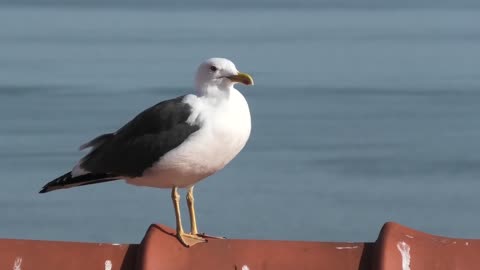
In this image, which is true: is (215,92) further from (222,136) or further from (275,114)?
(275,114)

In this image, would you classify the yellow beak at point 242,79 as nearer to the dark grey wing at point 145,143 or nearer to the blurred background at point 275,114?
the dark grey wing at point 145,143

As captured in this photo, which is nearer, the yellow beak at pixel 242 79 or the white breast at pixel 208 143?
the white breast at pixel 208 143

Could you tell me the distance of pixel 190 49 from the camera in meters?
17.0

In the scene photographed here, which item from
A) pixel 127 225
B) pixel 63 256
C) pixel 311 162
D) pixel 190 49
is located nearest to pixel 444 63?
pixel 190 49

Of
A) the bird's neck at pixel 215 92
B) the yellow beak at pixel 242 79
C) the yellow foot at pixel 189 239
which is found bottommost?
the yellow foot at pixel 189 239

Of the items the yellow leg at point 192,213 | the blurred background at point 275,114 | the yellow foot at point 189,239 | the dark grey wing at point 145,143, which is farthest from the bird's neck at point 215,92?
the blurred background at point 275,114

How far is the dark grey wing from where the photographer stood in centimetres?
531

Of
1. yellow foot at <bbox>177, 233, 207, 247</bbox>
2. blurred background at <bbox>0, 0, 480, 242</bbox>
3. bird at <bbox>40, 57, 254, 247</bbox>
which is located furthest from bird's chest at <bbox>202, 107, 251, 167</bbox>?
blurred background at <bbox>0, 0, 480, 242</bbox>

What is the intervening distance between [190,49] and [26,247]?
42.9 feet

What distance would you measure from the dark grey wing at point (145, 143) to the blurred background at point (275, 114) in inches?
124

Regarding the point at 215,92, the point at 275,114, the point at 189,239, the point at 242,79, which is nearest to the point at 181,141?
the point at 215,92

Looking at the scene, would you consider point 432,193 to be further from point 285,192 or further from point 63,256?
point 63,256

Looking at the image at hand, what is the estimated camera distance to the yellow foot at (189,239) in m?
4.41

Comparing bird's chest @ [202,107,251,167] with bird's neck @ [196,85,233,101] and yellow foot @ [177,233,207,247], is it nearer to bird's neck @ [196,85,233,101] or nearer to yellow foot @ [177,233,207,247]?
bird's neck @ [196,85,233,101]
